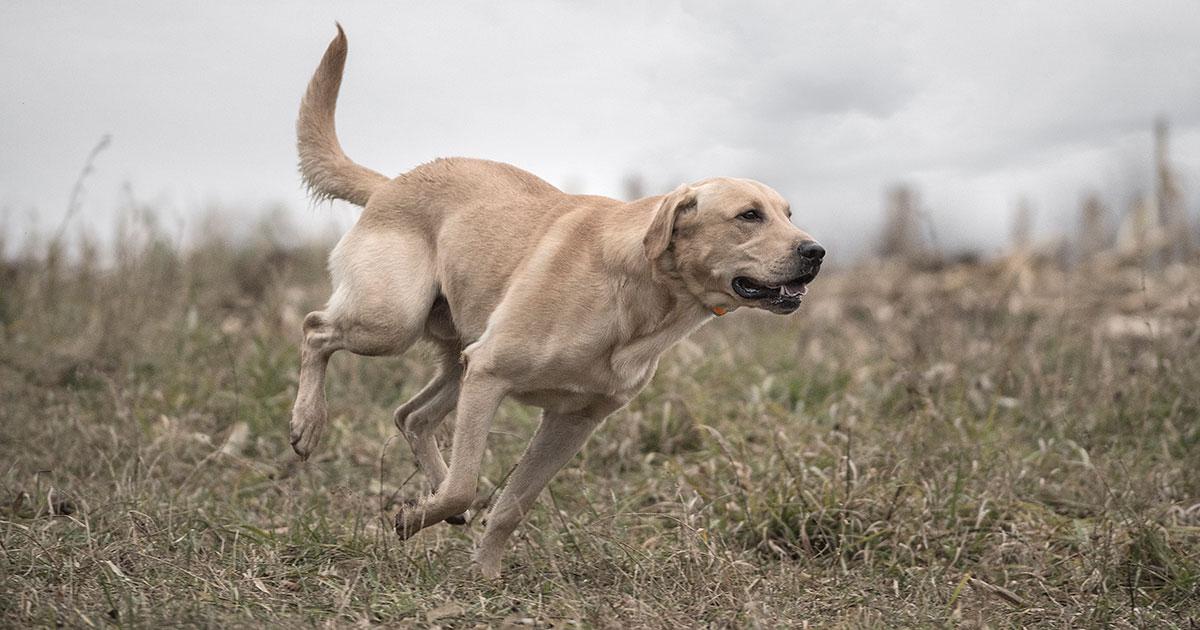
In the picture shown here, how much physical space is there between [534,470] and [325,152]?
6.29 ft

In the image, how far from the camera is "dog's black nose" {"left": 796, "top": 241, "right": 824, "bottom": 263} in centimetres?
396

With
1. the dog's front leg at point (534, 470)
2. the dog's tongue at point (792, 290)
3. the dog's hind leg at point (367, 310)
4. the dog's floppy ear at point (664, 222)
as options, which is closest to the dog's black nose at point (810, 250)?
the dog's tongue at point (792, 290)

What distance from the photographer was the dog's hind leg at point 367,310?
4.77 metres

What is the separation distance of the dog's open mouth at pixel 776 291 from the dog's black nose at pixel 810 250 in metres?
0.07

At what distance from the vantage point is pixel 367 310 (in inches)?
188

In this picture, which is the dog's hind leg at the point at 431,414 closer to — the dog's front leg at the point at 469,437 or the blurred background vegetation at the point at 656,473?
the blurred background vegetation at the point at 656,473

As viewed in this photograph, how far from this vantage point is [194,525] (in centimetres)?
491

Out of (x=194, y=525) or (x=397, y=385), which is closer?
(x=194, y=525)

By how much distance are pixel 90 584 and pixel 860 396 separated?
514 centimetres

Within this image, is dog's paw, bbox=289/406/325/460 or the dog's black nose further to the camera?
dog's paw, bbox=289/406/325/460

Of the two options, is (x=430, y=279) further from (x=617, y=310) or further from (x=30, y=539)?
(x=30, y=539)

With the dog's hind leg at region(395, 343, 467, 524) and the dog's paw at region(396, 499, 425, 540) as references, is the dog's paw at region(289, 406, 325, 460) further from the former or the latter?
the dog's paw at region(396, 499, 425, 540)

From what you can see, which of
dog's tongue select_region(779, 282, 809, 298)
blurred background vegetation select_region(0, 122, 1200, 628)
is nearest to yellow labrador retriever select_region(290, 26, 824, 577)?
dog's tongue select_region(779, 282, 809, 298)

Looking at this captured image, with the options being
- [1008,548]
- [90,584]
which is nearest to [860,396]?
[1008,548]
